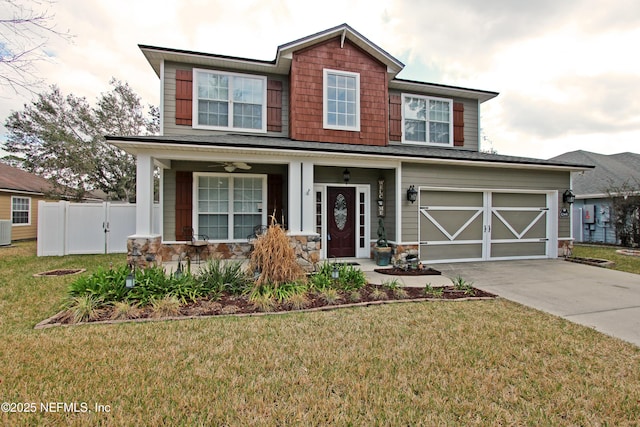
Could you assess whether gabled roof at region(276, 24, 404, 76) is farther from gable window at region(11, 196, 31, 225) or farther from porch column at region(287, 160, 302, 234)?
gable window at region(11, 196, 31, 225)

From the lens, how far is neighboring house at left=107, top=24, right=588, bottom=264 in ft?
26.9

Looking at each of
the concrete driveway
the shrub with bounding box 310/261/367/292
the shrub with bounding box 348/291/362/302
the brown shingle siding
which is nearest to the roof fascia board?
the brown shingle siding

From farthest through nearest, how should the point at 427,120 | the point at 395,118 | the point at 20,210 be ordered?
the point at 20,210
the point at 427,120
the point at 395,118

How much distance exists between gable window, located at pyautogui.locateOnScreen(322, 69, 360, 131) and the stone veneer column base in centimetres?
548

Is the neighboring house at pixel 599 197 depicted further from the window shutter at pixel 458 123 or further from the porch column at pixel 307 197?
the porch column at pixel 307 197

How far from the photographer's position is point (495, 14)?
327 inches

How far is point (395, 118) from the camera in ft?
32.6

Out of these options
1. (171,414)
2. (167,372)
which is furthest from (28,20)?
(171,414)

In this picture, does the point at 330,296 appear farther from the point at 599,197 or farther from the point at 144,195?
the point at 599,197

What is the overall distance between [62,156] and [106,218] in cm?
786

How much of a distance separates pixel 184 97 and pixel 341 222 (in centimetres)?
573

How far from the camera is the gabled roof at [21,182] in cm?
1357

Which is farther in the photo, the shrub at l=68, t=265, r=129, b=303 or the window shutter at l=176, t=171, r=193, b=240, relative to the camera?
the window shutter at l=176, t=171, r=193, b=240

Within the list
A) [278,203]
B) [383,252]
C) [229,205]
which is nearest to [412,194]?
[383,252]
